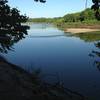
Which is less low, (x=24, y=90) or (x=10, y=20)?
(x=10, y=20)

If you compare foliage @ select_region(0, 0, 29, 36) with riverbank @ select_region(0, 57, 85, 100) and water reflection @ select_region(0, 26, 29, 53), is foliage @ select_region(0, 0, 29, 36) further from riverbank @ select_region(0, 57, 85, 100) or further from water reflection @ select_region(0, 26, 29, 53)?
riverbank @ select_region(0, 57, 85, 100)

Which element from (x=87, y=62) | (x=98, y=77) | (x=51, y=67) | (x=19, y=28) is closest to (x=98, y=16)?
(x=19, y=28)

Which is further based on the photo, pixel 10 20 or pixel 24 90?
pixel 10 20

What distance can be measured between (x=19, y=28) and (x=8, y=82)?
7.03 m

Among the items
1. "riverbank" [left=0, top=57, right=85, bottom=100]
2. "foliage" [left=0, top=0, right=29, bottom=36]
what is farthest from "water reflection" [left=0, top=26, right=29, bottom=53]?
"riverbank" [left=0, top=57, right=85, bottom=100]

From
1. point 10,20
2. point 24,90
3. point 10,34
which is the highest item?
point 10,20

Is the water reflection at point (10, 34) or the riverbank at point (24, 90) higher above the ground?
the water reflection at point (10, 34)

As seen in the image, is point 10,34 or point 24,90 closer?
point 24,90

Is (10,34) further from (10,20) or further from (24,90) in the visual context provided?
(24,90)

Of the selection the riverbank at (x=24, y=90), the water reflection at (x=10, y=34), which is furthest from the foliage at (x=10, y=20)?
the riverbank at (x=24, y=90)

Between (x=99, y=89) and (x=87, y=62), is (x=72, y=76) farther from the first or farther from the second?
(x=87, y=62)

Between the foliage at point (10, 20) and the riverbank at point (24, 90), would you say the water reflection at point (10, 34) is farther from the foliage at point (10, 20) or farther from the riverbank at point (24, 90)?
the riverbank at point (24, 90)

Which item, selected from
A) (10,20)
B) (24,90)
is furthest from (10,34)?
(24,90)

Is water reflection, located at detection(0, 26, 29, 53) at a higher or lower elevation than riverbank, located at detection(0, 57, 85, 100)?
higher
